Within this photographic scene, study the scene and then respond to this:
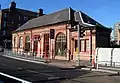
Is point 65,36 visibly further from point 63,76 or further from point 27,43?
point 63,76

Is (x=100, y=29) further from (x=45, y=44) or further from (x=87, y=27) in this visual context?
(x=45, y=44)

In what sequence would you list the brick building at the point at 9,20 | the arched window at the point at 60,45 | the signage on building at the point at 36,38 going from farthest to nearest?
the brick building at the point at 9,20
the signage on building at the point at 36,38
the arched window at the point at 60,45

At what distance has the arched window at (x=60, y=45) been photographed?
36.2m

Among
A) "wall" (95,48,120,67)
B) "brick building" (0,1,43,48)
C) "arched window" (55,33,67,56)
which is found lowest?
"wall" (95,48,120,67)

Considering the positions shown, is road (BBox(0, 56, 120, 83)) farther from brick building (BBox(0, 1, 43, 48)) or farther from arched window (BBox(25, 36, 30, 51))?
brick building (BBox(0, 1, 43, 48))

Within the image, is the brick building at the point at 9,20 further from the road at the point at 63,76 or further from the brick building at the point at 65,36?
the road at the point at 63,76

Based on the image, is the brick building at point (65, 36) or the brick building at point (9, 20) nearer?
the brick building at point (65, 36)

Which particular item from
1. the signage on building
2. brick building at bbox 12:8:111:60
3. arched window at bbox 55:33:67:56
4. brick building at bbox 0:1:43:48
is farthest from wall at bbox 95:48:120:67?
brick building at bbox 0:1:43:48

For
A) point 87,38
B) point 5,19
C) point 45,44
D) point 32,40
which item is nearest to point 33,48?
point 32,40

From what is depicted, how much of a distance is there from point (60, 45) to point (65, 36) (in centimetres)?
208

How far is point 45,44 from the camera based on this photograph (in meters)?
41.7

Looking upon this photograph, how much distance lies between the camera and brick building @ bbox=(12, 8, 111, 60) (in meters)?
31.1

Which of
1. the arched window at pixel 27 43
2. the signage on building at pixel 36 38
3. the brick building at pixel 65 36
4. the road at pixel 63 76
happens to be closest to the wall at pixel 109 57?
the brick building at pixel 65 36

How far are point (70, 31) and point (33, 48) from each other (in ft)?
43.2
